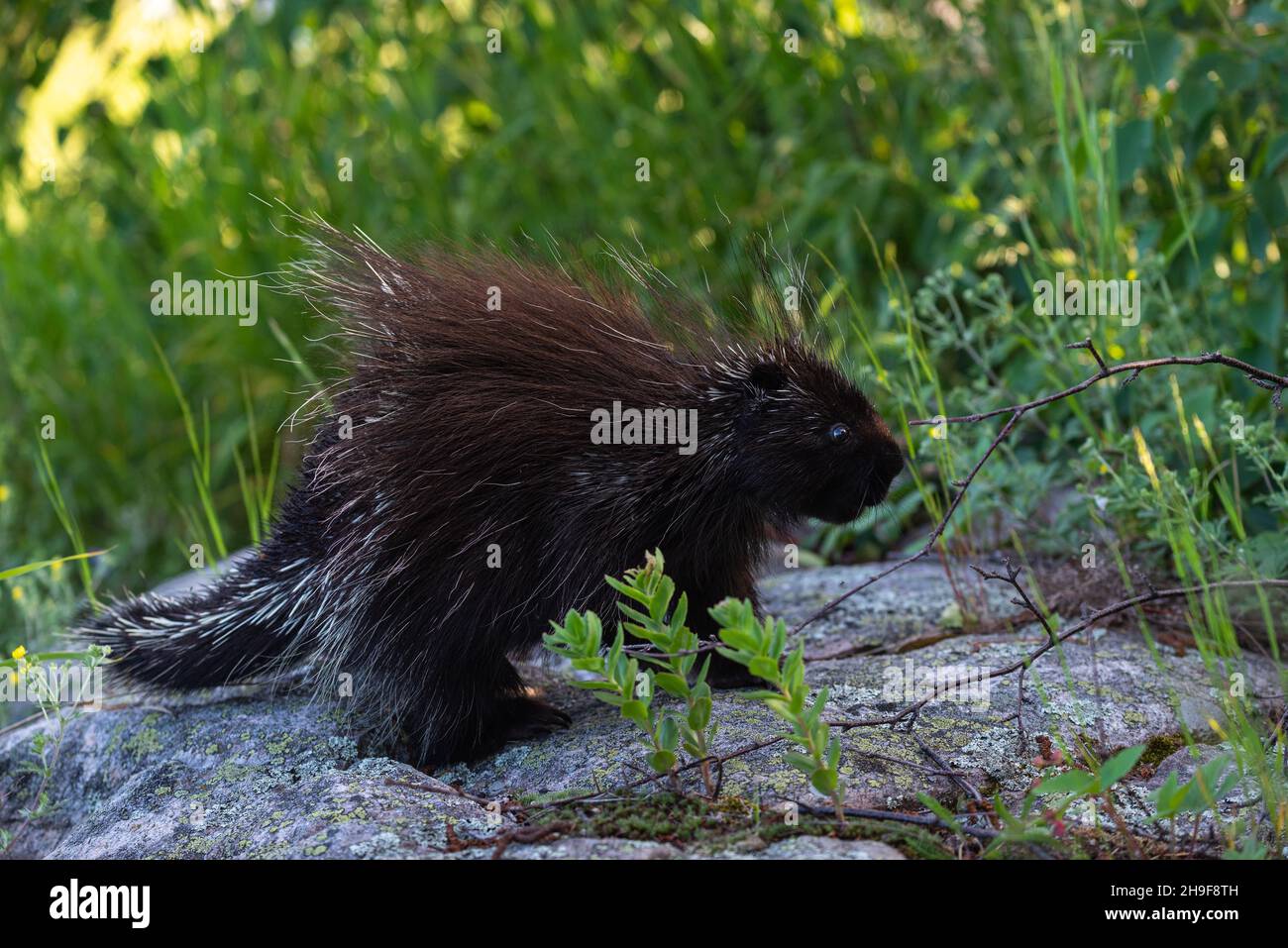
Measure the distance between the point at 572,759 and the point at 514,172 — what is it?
150 inches

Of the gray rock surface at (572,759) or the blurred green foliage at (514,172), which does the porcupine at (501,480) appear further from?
the blurred green foliage at (514,172)

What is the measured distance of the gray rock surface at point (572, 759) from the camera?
2379 millimetres

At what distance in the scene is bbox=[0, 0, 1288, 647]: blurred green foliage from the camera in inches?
182

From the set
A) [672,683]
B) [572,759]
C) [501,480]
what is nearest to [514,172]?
[501,480]

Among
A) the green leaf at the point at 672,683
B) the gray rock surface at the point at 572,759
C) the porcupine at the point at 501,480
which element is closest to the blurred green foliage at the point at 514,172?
the gray rock surface at the point at 572,759

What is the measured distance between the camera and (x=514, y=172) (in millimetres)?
5945

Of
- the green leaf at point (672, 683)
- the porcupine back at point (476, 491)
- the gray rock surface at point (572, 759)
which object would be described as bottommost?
the gray rock surface at point (572, 759)

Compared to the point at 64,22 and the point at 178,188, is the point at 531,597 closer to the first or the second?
the point at 178,188

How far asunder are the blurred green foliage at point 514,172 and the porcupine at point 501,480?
4.33ft

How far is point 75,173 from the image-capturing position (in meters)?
7.00

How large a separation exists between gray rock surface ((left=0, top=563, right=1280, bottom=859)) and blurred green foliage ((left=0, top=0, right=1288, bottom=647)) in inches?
39.8

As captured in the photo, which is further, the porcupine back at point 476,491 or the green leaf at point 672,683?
the porcupine back at point 476,491

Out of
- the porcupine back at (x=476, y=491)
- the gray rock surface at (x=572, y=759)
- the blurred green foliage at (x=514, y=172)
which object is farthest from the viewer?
the blurred green foliage at (x=514, y=172)
